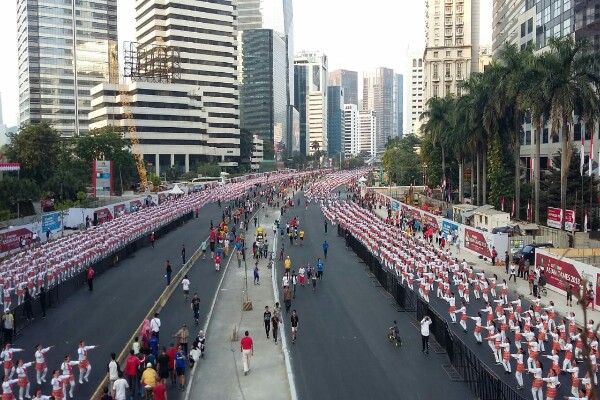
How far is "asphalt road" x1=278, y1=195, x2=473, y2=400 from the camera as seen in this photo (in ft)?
50.4

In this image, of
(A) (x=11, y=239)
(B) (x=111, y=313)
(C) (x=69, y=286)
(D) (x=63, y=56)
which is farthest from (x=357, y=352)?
(D) (x=63, y=56)

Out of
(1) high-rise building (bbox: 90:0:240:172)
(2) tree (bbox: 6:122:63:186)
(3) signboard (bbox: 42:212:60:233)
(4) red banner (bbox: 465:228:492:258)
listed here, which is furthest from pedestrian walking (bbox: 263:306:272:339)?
(1) high-rise building (bbox: 90:0:240:172)

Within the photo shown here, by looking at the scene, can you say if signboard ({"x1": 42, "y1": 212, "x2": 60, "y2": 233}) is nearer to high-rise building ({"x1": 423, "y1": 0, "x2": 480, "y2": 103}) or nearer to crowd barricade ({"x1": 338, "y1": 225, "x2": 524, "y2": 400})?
crowd barricade ({"x1": 338, "y1": 225, "x2": 524, "y2": 400})

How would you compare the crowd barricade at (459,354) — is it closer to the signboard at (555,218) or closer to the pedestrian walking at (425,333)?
the pedestrian walking at (425,333)

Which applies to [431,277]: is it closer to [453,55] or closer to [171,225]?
[171,225]

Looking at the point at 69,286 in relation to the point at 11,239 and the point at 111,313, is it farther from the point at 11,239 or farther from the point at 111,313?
the point at 11,239

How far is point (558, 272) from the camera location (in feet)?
88.7

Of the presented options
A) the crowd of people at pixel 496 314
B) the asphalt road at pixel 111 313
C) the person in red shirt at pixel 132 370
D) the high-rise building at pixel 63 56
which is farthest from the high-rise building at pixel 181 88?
the person in red shirt at pixel 132 370

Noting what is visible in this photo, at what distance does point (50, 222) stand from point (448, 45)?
96022 mm

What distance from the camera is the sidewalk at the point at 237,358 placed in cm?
1542

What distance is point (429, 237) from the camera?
43500 mm

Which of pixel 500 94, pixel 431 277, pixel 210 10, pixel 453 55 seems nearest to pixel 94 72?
pixel 210 10

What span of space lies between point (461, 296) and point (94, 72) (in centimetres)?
14721

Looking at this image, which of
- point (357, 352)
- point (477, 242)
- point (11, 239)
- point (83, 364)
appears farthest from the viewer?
point (11, 239)
